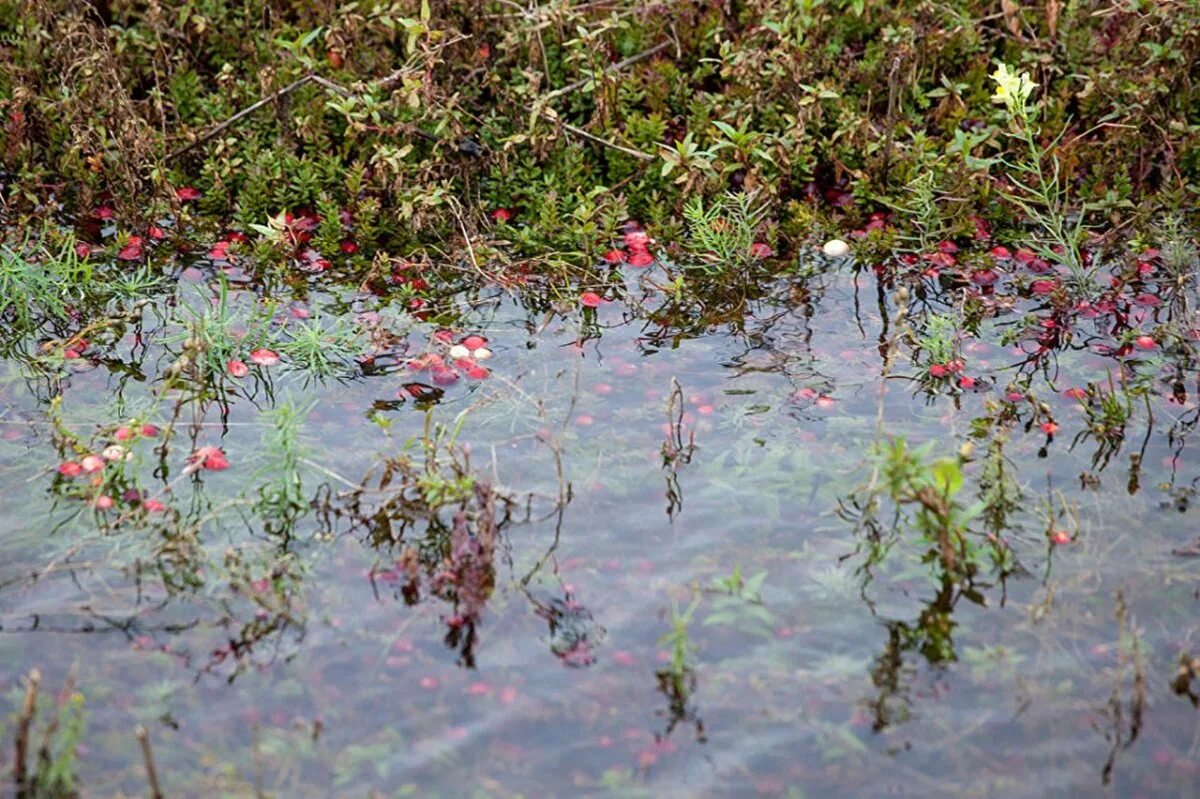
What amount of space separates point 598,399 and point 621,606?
4.31ft

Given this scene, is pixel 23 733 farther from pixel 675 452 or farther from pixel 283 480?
pixel 675 452

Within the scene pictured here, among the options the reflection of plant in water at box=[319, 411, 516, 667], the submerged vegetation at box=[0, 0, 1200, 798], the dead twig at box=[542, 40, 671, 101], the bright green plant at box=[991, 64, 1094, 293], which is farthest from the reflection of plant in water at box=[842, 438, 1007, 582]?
the dead twig at box=[542, 40, 671, 101]

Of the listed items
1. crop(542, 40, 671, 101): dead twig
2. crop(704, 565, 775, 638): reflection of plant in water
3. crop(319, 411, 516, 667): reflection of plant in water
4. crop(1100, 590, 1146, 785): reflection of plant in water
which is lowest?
crop(1100, 590, 1146, 785): reflection of plant in water

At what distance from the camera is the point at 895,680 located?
13.0 feet

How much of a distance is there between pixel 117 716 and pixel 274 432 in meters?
1.34

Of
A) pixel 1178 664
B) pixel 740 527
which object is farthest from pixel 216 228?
pixel 1178 664

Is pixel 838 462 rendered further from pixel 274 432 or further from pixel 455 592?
pixel 274 432

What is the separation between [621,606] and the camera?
14.1 ft

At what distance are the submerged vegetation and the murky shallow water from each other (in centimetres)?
2

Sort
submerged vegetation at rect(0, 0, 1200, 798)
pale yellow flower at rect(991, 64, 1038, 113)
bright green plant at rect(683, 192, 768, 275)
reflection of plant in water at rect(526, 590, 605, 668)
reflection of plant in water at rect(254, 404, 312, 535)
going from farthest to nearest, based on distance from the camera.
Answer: bright green plant at rect(683, 192, 768, 275) → pale yellow flower at rect(991, 64, 1038, 113) → reflection of plant in water at rect(254, 404, 312, 535) → reflection of plant in water at rect(526, 590, 605, 668) → submerged vegetation at rect(0, 0, 1200, 798)

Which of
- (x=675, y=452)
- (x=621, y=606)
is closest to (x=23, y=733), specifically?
(x=621, y=606)

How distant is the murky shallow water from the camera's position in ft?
12.2

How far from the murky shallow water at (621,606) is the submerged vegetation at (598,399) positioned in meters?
0.02

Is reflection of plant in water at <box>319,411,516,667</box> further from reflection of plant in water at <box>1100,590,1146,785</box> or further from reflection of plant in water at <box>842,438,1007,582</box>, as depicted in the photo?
reflection of plant in water at <box>1100,590,1146,785</box>
